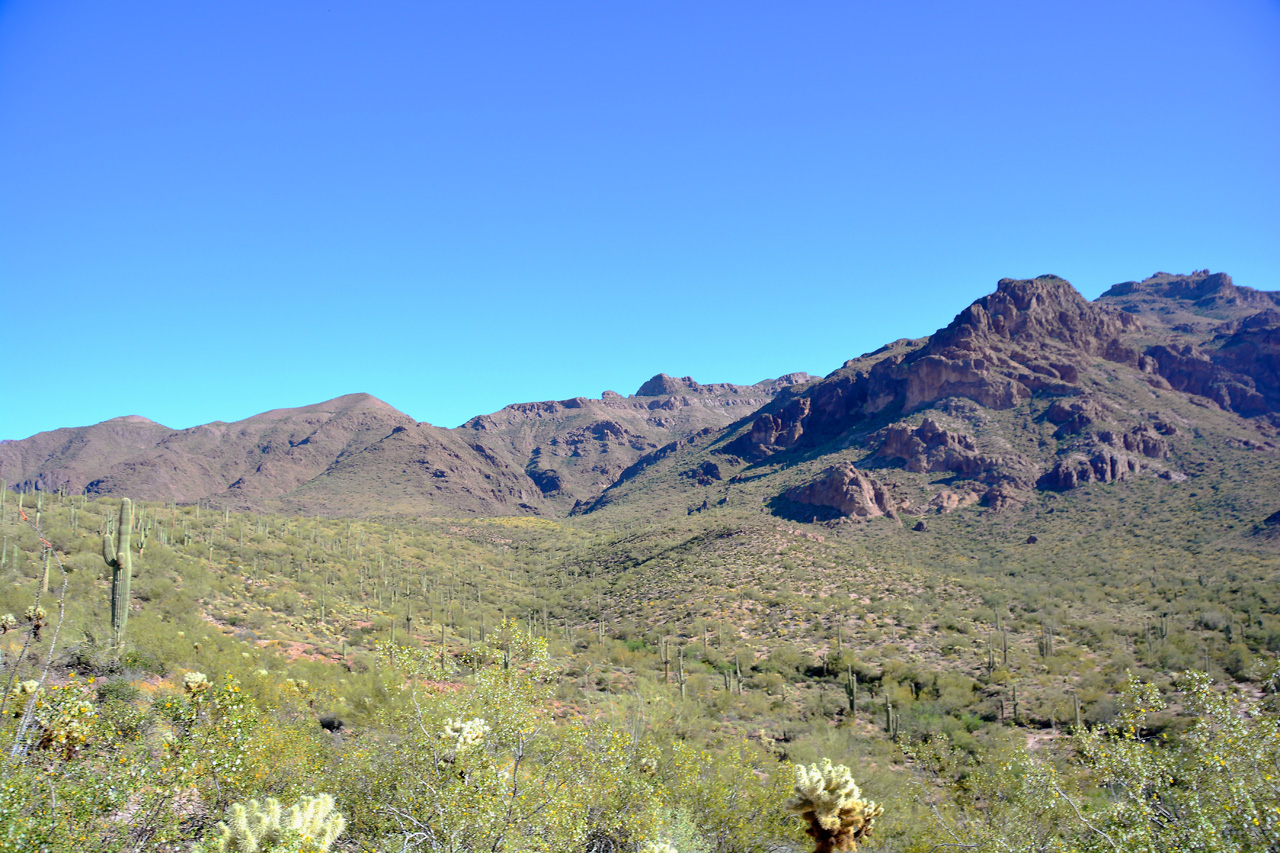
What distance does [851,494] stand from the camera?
65.9m

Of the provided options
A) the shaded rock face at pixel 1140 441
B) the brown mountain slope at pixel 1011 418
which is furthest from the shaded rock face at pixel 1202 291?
the shaded rock face at pixel 1140 441

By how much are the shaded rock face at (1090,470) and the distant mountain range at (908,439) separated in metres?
0.17

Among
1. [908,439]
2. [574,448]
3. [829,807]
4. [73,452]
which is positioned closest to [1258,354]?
[908,439]

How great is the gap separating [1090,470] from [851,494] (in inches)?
934

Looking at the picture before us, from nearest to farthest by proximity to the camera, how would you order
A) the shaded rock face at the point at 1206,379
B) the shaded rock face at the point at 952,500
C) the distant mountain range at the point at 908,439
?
the shaded rock face at the point at 952,500
the distant mountain range at the point at 908,439
the shaded rock face at the point at 1206,379

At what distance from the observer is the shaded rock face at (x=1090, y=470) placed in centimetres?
6206

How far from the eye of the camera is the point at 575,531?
276 ft

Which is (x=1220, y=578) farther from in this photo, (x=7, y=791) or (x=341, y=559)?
(x=341, y=559)

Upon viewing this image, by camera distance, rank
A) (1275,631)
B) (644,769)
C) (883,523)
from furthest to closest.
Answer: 1. (883,523)
2. (1275,631)
3. (644,769)

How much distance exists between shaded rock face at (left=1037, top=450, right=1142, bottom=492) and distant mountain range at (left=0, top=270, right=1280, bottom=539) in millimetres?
170

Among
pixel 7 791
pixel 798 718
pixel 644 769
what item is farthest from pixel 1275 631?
pixel 7 791

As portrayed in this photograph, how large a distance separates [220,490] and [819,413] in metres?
110

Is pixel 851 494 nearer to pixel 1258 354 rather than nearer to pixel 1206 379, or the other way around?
pixel 1206 379

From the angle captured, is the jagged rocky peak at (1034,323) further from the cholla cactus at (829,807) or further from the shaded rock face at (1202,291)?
the cholla cactus at (829,807)
